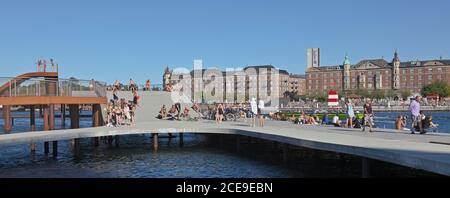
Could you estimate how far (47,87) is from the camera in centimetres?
2570

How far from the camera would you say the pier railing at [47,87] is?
77.4ft

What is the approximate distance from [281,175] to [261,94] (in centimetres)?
16373

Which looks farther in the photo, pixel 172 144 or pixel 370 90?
pixel 370 90

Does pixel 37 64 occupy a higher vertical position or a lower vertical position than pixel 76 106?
higher

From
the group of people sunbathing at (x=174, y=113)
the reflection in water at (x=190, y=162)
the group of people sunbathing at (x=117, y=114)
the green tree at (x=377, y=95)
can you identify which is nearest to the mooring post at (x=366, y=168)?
the reflection in water at (x=190, y=162)

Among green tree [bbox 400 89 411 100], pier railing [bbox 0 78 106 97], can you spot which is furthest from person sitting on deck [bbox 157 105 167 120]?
green tree [bbox 400 89 411 100]

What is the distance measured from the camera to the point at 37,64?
3434 cm

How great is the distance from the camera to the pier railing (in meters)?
23.6

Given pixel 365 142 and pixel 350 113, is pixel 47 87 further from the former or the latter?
pixel 365 142

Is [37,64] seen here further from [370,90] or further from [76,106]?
[370,90]

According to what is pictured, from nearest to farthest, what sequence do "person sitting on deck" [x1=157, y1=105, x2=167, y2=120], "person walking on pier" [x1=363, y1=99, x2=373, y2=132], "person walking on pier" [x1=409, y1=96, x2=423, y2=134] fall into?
"person walking on pier" [x1=409, y1=96, x2=423, y2=134] → "person walking on pier" [x1=363, y1=99, x2=373, y2=132] → "person sitting on deck" [x1=157, y1=105, x2=167, y2=120]

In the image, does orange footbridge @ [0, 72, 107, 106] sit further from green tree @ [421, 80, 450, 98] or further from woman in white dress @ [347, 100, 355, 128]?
green tree @ [421, 80, 450, 98]
